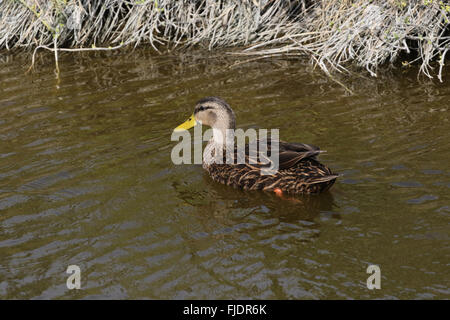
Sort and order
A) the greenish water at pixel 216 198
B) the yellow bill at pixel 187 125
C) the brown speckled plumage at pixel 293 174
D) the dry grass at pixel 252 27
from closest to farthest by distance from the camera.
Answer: the greenish water at pixel 216 198 < the brown speckled plumage at pixel 293 174 < the yellow bill at pixel 187 125 < the dry grass at pixel 252 27

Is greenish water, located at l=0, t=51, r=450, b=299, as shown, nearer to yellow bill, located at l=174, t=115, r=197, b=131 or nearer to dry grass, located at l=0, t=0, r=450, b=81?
yellow bill, located at l=174, t=115, r=197, b=131

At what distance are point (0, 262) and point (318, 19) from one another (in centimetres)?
642

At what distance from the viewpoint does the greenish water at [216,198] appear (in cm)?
460

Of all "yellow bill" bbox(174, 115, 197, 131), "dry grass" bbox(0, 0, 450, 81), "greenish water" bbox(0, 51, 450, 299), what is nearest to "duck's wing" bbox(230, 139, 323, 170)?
"greenish water" bbox(0, 51, 450, 299)

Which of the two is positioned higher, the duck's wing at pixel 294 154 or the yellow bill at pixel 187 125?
the yellow bill at pixel 187 125

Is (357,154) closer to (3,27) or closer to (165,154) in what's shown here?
(165,154)

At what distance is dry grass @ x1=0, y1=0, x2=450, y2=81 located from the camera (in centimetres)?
880

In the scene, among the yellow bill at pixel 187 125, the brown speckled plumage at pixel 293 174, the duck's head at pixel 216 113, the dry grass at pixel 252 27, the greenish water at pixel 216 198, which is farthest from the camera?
the dry grass at pixel 252 27

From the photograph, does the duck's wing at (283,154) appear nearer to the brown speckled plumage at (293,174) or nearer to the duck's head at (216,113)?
the brown speckled plumage at (293,174)

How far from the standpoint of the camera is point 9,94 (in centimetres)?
901

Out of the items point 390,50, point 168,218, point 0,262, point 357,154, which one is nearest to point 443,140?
point 357,154

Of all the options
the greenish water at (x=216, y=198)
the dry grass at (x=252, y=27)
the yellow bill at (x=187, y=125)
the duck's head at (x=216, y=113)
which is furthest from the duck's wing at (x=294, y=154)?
the dry grass at (x=252, y=27)

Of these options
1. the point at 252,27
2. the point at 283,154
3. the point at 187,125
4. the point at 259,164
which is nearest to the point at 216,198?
the point at 259,164

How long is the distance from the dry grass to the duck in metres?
2.45
